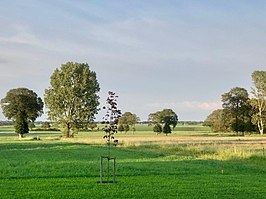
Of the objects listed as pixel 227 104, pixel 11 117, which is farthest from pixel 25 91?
pixel 227 104

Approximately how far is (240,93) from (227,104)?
4.60 m

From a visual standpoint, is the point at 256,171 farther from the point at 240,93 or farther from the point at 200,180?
the point at 240,93

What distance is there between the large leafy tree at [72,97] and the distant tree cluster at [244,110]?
1505 inches

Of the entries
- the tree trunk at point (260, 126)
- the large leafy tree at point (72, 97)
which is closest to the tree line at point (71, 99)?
the large leafy tree at point (72, 97)

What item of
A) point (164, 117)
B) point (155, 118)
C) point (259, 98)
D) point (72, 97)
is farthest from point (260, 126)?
point (155, 118)

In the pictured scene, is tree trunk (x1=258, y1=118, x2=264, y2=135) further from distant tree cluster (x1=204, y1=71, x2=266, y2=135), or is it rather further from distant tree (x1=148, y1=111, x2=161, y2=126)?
distant tree (x1=148, y1=111, x2=161, y2=126)

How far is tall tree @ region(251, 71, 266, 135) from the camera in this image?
353ft

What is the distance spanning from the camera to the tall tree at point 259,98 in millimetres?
107562

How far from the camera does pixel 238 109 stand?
4690 inches

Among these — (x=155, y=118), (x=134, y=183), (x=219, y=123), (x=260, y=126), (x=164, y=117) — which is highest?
(x=164, y=117)

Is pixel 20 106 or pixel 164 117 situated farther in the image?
pixel 164 117

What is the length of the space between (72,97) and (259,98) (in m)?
45.3

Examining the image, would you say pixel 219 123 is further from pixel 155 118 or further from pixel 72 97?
pixel 72 97

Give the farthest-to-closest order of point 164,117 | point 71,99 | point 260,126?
point 164,117 → point 260,126 → point 71,99
